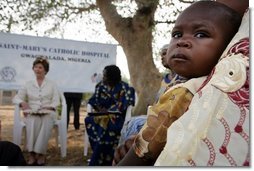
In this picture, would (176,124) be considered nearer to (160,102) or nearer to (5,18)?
(160,102)

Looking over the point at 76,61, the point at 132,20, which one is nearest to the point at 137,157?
the point at 132,20

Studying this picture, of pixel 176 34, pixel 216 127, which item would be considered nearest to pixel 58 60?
pixel 176 34

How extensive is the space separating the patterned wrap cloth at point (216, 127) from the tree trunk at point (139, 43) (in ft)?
5.06

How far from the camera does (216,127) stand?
0.37 m

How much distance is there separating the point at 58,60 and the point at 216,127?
7.99ft

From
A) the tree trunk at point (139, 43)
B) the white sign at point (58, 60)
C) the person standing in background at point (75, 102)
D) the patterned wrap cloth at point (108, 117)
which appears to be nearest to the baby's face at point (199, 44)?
the tree trunk at point (139, 43)

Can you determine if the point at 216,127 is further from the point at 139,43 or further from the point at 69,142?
the point at 69,142

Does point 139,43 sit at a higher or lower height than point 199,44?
lower

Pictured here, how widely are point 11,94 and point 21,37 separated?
19.8 inches

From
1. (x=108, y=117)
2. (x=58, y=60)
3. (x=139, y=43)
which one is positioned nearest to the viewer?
(x=139, y=43)

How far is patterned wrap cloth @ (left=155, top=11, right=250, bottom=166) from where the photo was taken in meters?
0.37

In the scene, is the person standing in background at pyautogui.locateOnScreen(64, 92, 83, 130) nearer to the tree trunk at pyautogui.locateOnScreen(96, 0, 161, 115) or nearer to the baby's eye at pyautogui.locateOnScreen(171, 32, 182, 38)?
the tree trunk at pyautogui.locateOnScreen(96, 0, 161, 115)

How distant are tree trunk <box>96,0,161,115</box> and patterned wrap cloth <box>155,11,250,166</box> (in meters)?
1.54

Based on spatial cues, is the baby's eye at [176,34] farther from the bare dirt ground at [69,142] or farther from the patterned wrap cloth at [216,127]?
the bare dirt ground at [69,142]
